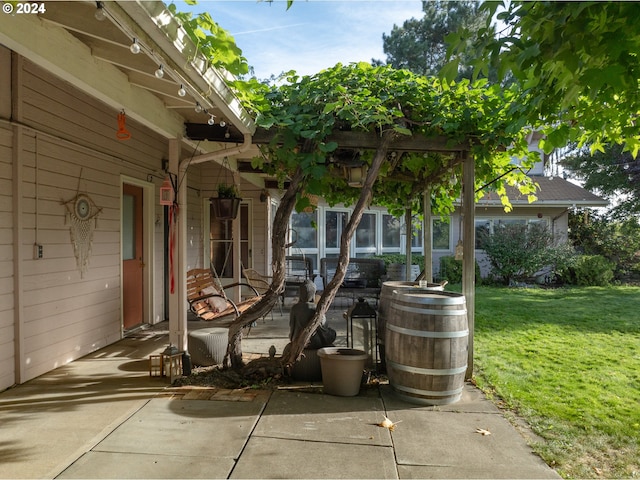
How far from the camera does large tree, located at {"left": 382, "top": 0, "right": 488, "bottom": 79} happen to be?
1688 centimetres

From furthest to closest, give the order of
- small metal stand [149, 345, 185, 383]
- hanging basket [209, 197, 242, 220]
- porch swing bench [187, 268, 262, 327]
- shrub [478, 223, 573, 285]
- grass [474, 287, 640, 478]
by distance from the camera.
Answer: shrub [478, 223, 573, 285]
hanging basket [209, 197, 242, 220]
porch swing bench [187, 268, 262, 327]
small metal stand [149, 345, 185, 383]
grass [474, 287, 640, 478]

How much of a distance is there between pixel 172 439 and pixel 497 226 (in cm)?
1058

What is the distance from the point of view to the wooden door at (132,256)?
529 cm

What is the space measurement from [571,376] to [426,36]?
17.2m

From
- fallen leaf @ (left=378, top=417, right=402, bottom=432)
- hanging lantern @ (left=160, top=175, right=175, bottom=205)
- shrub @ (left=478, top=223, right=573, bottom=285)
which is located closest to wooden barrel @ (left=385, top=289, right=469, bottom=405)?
fallen leaf @ (left=378, top=417, right=402, bottom=432)

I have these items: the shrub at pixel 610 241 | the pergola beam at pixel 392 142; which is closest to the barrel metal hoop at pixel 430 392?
the pergola beam at pixel 392 142

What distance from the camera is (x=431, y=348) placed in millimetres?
3154

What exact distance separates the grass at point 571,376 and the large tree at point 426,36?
41.5ft

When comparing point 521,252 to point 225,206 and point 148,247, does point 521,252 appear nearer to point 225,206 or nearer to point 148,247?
point 225,206

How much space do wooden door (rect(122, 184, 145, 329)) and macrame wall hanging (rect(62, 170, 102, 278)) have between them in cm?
85

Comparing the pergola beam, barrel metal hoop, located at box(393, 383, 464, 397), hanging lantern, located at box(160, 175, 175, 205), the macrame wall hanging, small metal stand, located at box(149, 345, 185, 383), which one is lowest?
barrel metal hoop, located at box(393, 383, 464, 397)

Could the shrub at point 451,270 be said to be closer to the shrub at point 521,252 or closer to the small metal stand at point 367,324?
the shrub at point 521,252

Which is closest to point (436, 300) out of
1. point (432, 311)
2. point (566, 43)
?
point (432, 311)

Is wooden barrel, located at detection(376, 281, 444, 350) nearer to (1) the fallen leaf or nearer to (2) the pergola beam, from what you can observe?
(1) the fallen leaf
